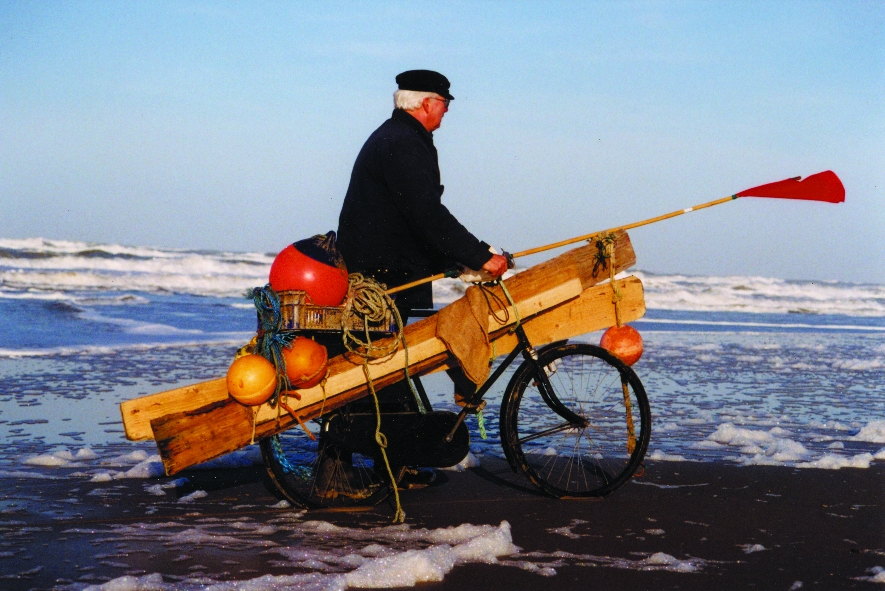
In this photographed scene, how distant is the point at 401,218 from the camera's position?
481 cm

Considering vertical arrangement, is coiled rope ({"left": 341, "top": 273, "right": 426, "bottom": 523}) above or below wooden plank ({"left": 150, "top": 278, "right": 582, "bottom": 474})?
above

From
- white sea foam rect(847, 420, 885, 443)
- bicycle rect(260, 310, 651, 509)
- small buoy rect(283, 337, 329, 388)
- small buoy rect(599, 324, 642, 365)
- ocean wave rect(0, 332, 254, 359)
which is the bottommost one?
white sea foam rect(847, 420, 885, 443)

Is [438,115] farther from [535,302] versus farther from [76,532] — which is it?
[76,532]

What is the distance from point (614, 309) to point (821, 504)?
5.11 ft

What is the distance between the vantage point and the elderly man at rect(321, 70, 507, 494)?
15.0ft

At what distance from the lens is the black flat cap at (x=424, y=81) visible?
15.9 feet

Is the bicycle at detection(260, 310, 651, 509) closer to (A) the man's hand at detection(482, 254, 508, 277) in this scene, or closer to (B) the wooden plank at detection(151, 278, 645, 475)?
(B) the wooden plank at detection(151, 278, 645, 475)

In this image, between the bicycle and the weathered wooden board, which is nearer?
the weathered wooden board

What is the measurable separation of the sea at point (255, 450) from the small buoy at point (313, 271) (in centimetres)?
116

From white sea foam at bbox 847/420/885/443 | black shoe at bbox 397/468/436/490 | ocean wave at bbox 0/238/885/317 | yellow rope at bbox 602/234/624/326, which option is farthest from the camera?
ocean wave at bbox 0/238/885/317

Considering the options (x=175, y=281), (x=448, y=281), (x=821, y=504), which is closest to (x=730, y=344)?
(x=821, y=504)

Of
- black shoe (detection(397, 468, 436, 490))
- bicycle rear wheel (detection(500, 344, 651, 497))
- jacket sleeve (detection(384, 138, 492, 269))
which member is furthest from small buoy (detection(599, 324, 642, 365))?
black shoe (detection(397, 468, 436, 490))

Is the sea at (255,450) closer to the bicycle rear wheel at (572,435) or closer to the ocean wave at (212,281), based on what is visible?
the bicycle rear wheel at (572,435)

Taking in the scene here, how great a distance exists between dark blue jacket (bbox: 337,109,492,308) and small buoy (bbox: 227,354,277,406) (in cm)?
95
